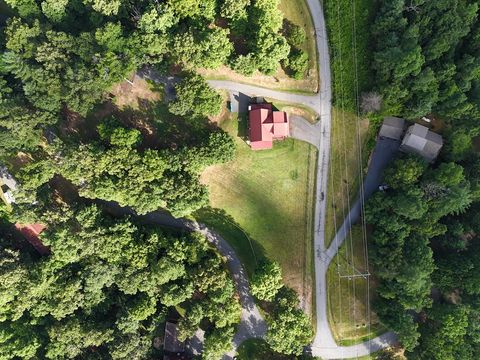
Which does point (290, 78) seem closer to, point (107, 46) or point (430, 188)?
point (430, 188)

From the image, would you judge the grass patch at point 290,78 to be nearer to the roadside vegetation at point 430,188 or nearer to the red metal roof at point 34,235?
the roadside vegetation at point 430,188

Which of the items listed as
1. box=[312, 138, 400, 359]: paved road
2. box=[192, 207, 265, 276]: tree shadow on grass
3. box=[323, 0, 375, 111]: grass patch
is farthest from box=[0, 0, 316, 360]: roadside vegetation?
box=[323, 0, 375, 111]: grass patch

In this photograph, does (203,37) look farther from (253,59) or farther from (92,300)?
(92,300)

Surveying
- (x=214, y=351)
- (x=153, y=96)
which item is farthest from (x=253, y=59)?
(x=214, y=351)

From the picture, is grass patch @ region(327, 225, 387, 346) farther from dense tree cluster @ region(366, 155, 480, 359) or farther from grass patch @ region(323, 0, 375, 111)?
grass patch @ region(323, 0, 375, 111)

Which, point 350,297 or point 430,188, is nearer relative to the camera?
point 430,188

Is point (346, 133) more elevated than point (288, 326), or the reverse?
point (346, 133)

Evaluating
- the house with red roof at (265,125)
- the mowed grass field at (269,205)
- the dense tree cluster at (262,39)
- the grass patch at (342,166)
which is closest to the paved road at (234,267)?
the mowed grass field at (269,205)

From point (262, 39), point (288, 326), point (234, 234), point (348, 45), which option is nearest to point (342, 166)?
point (348, 45)
